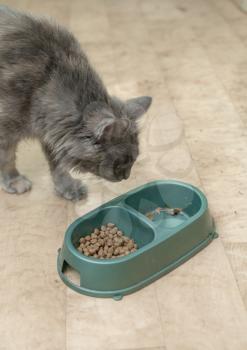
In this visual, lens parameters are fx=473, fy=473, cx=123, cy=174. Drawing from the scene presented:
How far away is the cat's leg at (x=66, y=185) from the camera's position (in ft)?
6.72

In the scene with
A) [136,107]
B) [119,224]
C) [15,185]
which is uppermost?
[136,107]

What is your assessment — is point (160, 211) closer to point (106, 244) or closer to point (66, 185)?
point (106, 244)

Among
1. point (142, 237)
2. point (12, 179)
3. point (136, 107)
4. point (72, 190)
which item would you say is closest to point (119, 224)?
point (142, 237)

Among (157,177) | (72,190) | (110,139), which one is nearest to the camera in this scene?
(110,139)

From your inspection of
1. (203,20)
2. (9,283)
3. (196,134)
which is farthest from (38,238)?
(203,20)

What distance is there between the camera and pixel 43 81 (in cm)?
171

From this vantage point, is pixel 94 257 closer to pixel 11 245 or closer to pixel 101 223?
pixel 101 223

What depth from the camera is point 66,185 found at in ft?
6.73

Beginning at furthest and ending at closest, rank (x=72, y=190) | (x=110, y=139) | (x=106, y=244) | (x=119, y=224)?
(x=72, y=190) → (x=119, y=224) → (x=106, y=244) → (x=110, y=139)

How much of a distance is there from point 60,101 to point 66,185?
482 mm

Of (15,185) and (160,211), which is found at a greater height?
(160,211)

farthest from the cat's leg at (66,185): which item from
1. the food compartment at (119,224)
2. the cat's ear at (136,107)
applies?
the cat's ear at (136,107)

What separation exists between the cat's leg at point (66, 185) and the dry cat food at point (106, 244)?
271 mm

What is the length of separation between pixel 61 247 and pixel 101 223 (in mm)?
181
